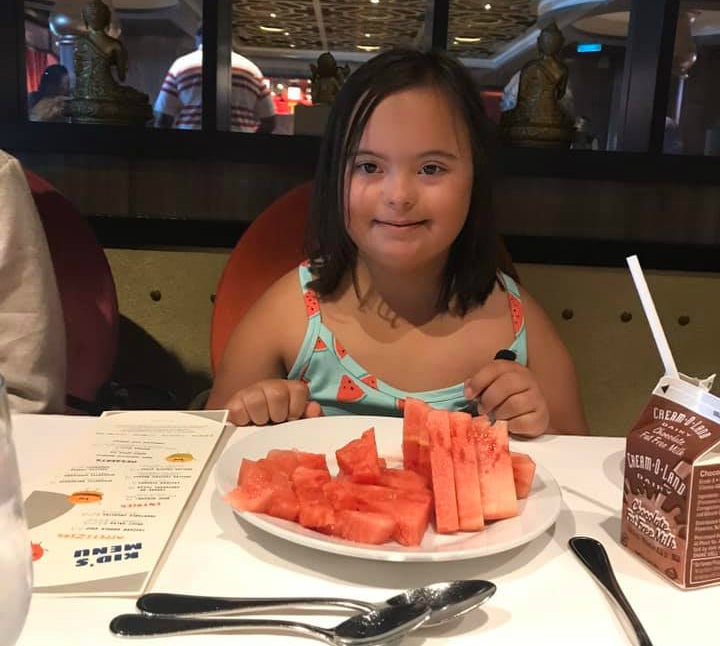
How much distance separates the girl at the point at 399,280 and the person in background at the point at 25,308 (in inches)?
10.7

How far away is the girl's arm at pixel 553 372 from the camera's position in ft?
4.19

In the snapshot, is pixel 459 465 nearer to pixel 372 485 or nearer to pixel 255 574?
pixel 372 485

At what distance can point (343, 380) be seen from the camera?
1.32 meters

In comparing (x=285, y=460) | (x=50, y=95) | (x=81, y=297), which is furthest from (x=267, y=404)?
(x=50, y=95)

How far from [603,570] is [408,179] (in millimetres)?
728

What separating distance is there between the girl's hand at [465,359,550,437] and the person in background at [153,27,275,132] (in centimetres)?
142

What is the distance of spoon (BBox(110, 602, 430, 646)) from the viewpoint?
532 mm

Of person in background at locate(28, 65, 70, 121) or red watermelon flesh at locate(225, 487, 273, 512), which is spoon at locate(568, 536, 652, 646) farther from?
person in background at locate(28, 65, 70, 121)

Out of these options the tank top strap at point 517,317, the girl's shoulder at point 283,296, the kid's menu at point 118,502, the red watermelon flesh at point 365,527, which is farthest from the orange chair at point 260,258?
the red watermelon flesh at point 365,527

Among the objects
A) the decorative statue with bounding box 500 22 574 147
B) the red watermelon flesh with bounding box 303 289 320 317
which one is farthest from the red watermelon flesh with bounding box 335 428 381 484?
the decorative statue with bounding box 500 22 574 147

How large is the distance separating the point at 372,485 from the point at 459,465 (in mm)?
85

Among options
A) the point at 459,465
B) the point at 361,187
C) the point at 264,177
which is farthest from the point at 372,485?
the point at 264,177

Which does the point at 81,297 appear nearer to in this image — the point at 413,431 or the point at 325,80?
the point at 325,80

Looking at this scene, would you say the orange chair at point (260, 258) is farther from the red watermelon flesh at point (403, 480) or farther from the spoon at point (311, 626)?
the spoon at point (311, 626)
